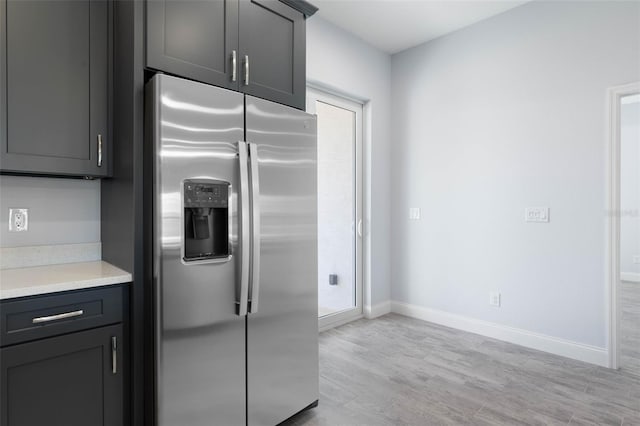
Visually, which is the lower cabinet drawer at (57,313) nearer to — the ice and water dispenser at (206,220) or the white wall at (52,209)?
the ice and water dispenser at (206,220)

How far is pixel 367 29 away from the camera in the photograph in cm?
354

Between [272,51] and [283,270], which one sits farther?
[272,51]

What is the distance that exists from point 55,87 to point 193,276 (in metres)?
1.11

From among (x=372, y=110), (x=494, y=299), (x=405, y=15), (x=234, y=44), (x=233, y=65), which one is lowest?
(x=494, y=299)

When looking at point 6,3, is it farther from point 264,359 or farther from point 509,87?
point 509,87

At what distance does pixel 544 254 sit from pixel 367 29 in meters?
2.68

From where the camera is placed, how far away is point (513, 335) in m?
3.20

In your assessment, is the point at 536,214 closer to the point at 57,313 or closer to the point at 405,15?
the point at 405,15

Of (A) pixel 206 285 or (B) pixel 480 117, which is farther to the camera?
(B) pixel 480 117

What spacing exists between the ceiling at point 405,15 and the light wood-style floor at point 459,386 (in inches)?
119

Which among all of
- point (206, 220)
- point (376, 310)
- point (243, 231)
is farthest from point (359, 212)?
point (206, 220)

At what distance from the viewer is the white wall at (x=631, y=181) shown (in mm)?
5641

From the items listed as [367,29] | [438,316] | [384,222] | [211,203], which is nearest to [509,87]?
[367,29]

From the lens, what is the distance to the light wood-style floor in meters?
2.07
